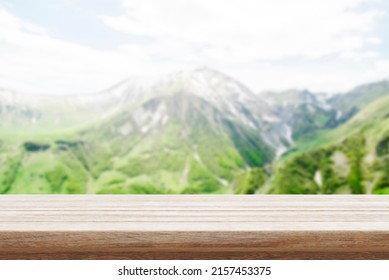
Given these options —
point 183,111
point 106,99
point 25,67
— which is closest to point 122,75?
point 106,99

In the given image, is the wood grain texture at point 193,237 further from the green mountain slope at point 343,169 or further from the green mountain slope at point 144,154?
the green mountain slope at point 144,154

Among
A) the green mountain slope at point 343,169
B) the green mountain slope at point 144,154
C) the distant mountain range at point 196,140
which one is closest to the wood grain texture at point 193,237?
the green mountain slope at point 343,169

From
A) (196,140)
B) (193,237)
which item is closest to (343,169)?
(196,140)

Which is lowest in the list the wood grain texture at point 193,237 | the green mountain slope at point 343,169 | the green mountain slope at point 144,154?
the wood grain texture at point 193,237

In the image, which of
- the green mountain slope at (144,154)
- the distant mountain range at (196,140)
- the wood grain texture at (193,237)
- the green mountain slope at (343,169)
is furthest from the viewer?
the green mountain slope at (144,154)

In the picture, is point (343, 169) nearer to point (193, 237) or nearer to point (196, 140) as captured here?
point (196, 140)

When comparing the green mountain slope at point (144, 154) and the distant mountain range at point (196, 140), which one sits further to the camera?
the green mountain slope at point (144, 154)

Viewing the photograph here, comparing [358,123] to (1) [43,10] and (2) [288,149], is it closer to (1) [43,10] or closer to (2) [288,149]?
(2) [288,149]

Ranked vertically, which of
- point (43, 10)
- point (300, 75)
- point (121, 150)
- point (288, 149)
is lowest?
point (121, 150)
